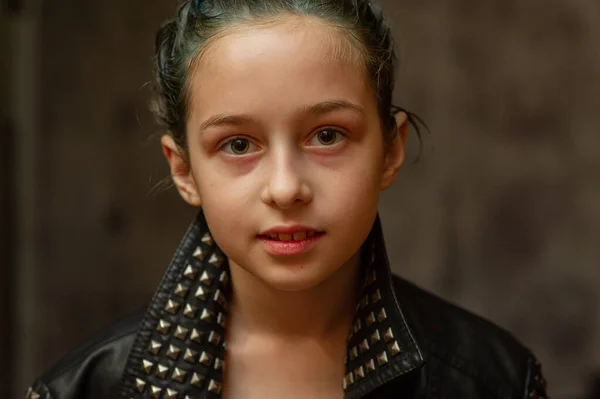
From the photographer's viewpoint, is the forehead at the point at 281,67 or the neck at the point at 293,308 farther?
the neck at the point at 293,308

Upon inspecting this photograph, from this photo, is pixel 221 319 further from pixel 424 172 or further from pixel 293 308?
pixel 424 172

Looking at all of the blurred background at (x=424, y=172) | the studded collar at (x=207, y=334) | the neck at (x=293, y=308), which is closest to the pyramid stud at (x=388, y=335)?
the studded collar at (x=207, y=334)

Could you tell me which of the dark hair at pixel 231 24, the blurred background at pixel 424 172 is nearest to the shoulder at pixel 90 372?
the dark hair at pixel 231 24

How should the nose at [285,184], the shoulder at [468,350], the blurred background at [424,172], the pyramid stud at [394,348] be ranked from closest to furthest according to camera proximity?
the nose at [285,184], the pyramid stud at [394,348], the shoulder at [468,350], the blurred background at [424,172]

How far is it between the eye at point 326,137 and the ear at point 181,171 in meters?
0.26

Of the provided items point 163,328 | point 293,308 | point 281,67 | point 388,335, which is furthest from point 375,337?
point 281,67

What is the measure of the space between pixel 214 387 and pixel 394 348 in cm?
30

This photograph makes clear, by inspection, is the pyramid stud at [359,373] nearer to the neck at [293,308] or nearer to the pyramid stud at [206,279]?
the neck at [293,308]

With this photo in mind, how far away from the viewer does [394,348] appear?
1.46 m

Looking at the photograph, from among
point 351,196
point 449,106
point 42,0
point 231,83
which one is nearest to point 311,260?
point 351,196

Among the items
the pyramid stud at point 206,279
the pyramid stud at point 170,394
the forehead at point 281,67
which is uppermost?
the forehead at point 281,67

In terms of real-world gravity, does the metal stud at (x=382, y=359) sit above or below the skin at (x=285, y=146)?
below

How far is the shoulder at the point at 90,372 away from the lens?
1.54m

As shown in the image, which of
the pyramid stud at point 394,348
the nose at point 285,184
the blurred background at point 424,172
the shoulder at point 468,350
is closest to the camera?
the nose at point 285,184
